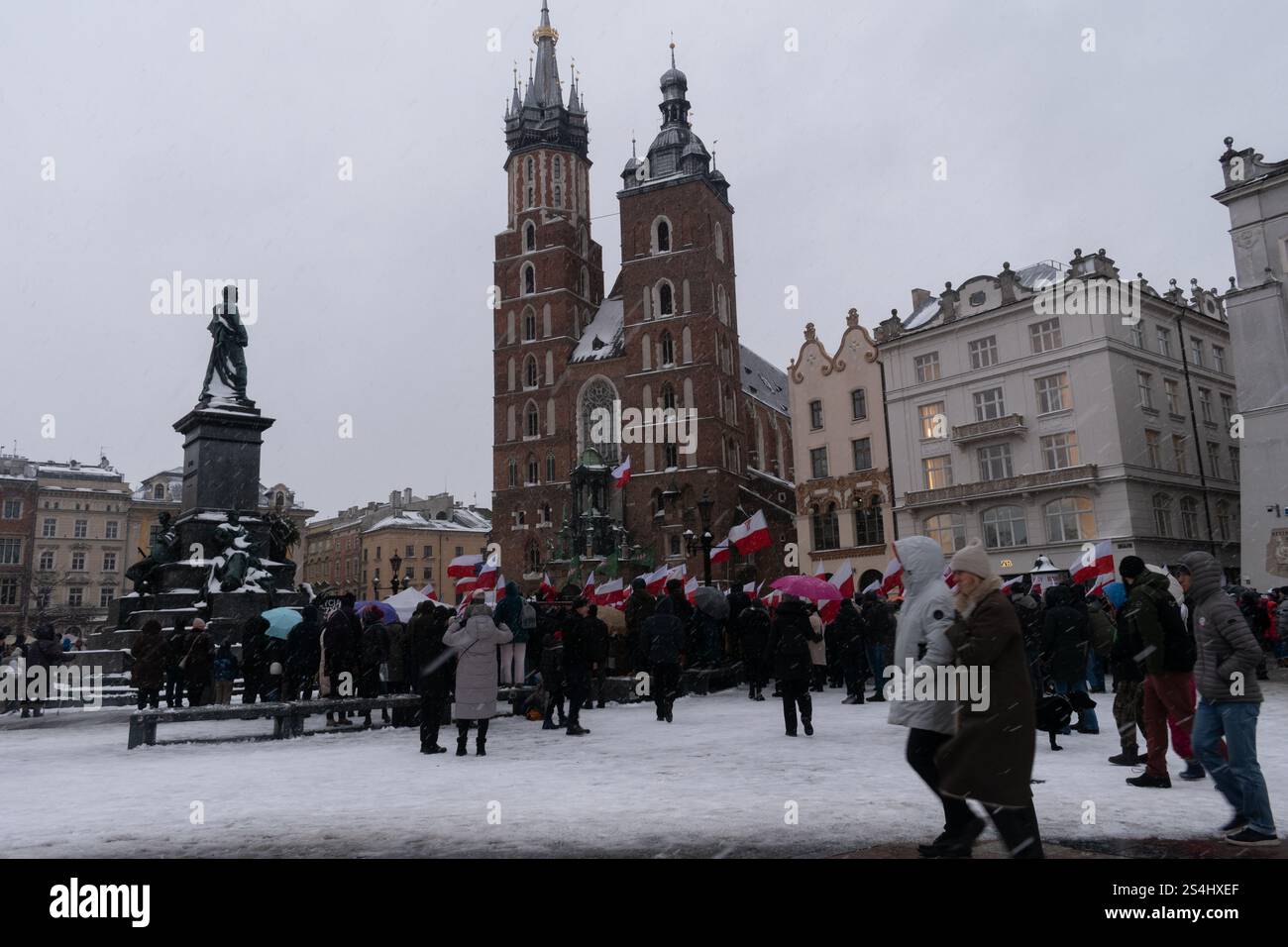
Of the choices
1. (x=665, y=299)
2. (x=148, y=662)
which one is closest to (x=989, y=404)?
(x=665, y=299)

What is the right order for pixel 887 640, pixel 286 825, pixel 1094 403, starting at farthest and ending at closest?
pixel 1094 403 < pixel 887 640 < pixel 286 825

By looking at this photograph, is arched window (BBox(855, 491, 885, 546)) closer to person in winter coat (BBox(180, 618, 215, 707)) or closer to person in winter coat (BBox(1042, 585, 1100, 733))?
person in winter coat (BBox(1042, 585, 1100, 733))

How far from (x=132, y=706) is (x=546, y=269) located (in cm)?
5406

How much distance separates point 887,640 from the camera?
47.0 feet

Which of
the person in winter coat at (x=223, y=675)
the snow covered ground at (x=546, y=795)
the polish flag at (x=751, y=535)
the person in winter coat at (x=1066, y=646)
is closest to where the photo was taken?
the snow covered ground at (x=546, y=795)

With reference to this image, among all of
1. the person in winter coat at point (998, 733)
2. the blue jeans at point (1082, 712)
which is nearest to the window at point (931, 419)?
the blue jeans at point (1082, 712)

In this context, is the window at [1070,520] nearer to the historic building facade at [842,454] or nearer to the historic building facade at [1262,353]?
the historic building facade at [1262,353]

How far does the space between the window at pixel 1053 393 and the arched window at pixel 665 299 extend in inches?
1187

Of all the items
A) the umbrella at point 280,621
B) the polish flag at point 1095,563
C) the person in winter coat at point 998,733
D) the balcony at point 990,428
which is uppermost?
the balcony at point 990,428

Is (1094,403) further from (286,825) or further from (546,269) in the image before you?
(546,269)

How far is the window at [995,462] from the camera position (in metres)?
35.8

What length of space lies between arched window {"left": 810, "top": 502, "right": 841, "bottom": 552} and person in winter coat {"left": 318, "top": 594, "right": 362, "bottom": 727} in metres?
31.4

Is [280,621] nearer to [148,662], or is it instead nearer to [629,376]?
[148,662]
